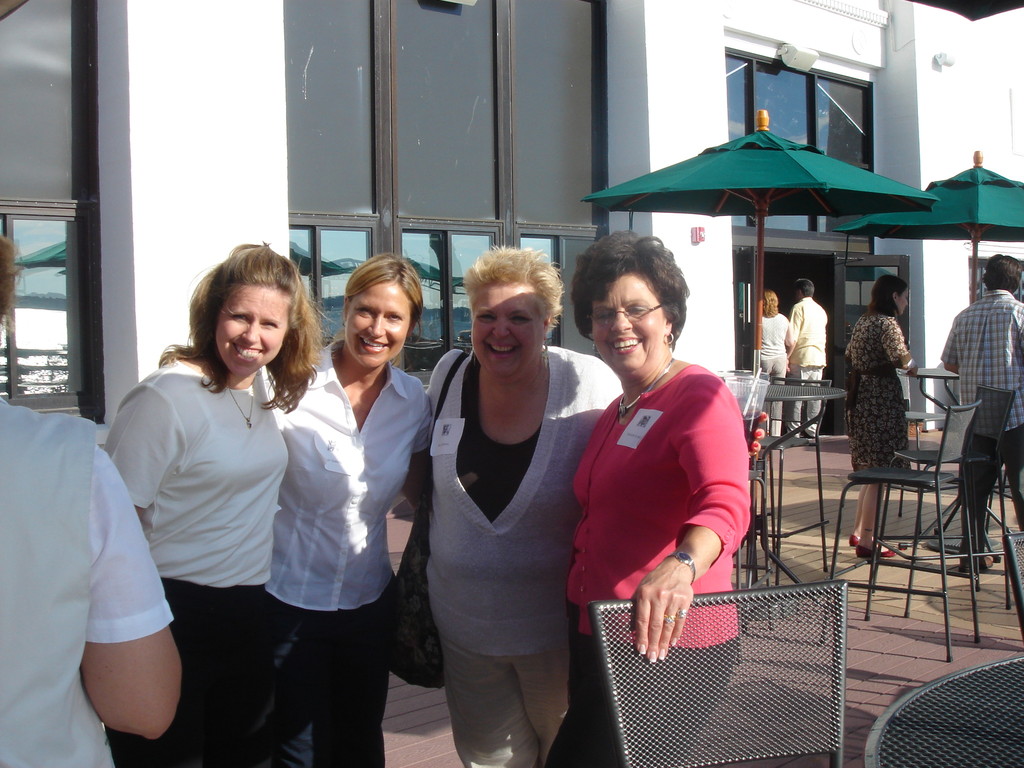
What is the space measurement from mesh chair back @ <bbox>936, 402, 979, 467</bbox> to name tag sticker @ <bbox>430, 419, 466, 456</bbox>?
318cm

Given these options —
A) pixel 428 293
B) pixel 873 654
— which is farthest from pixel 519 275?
pixel 428 293

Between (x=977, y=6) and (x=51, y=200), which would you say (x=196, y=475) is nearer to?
(x=977, y=6)

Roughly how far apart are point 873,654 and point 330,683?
295cm

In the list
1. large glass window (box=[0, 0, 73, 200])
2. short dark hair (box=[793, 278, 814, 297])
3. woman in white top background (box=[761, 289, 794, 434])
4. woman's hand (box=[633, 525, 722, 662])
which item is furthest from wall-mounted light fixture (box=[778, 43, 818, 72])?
woman's hand (box=[633, 525, 722, 662])

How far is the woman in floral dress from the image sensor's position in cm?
604

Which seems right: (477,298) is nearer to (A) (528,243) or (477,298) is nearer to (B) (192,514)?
(B) (192,514)

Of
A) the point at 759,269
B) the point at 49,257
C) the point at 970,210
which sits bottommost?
the point at 759,269

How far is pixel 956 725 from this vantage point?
5.96 feet

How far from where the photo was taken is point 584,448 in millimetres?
2420

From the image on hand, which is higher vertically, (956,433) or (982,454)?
(956,433)

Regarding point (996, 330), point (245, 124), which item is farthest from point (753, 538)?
point (245, 124)

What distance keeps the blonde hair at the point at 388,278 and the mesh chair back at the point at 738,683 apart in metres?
1.18

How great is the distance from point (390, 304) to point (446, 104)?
5.52 m

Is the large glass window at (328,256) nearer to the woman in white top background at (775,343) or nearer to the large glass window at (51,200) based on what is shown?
the large glass window at (51,200)
